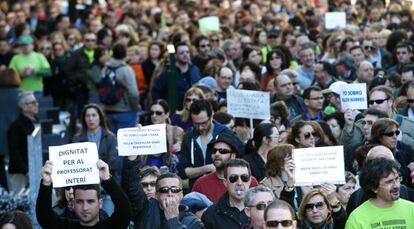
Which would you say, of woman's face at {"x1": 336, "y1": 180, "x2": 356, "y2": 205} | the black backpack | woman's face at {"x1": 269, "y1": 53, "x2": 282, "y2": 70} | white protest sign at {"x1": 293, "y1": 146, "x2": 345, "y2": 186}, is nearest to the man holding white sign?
white protest sign at {"x1": 293, "y1": 146, "x2": 345, "y2": 186}

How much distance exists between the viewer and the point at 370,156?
12.3 m

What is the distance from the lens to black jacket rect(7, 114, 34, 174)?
64.8ft

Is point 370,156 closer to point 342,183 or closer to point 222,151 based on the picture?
point 342,183

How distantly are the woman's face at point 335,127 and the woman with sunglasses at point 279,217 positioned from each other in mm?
5711

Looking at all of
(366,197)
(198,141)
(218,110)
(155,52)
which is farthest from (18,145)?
(366,197)

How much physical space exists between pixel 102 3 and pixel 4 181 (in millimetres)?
16787

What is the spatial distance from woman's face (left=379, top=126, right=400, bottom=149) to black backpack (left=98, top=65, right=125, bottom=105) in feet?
26.0

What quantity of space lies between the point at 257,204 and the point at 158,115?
5.84 meters

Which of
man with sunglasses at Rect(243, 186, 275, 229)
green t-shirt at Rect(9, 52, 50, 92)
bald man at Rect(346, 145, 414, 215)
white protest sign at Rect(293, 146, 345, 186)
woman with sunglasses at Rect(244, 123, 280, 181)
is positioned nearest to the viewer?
man with sunglasses at Rect(243, 186, 275, 229)

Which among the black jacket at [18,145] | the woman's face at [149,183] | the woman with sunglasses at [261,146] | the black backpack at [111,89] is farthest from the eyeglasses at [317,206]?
the black backpack at [111,89]

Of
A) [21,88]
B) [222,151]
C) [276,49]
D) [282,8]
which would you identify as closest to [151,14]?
[282,8]

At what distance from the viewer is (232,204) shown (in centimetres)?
1221

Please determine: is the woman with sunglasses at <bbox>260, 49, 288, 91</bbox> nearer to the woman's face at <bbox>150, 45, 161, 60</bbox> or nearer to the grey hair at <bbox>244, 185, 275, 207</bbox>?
the woman's face at <bbox>150, 45, 161, 60</bbox>

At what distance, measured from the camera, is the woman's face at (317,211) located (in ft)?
38.5
